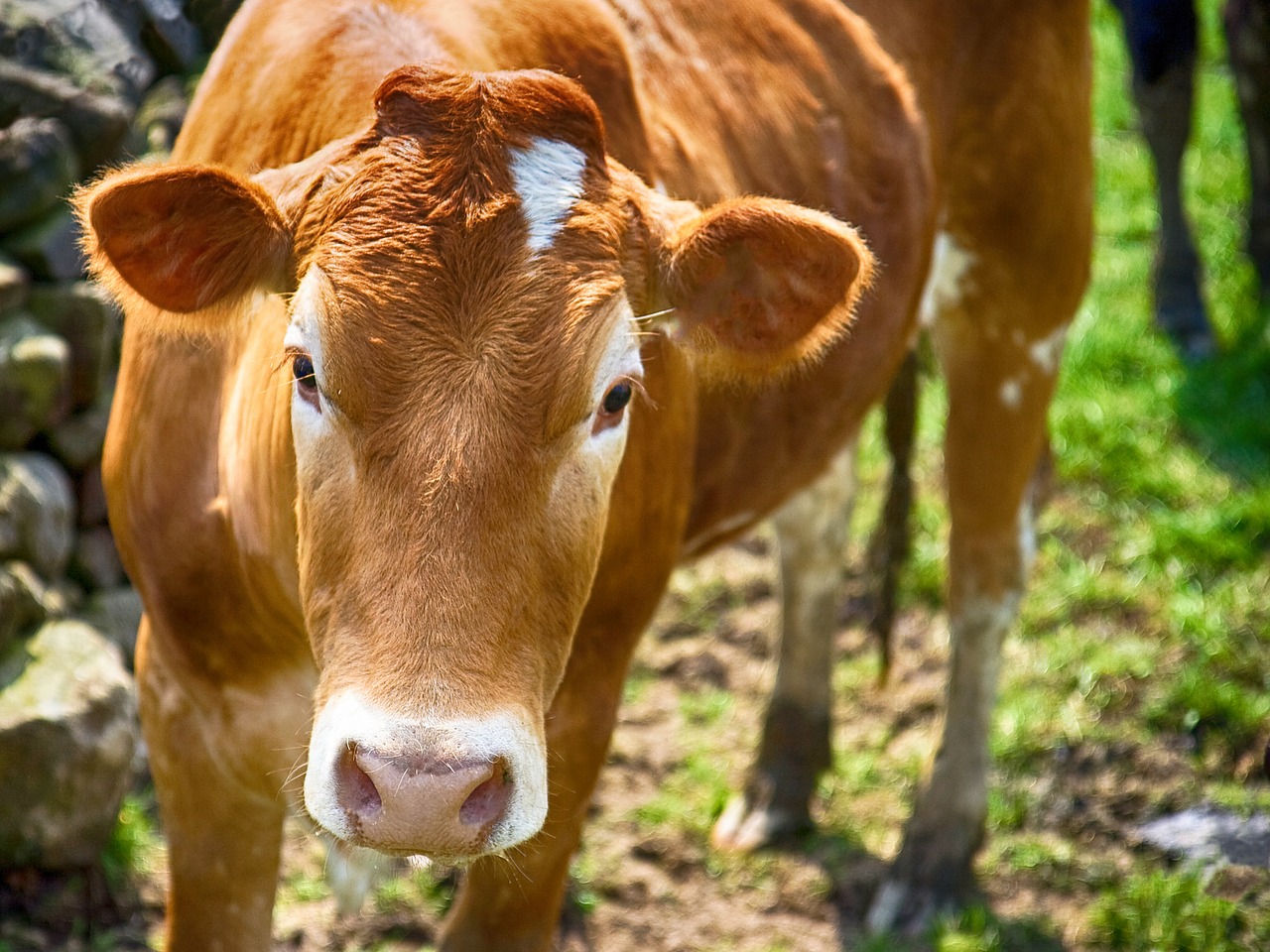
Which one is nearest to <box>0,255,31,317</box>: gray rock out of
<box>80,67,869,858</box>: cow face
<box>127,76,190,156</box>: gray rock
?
<box>127,76,190,156</box>: gray rock

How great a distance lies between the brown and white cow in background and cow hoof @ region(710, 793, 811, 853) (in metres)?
0.35

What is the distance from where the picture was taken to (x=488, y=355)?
1.91 m

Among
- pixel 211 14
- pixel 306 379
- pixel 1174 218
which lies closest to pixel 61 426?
pixel 211 14

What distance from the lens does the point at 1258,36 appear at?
601 centimetres

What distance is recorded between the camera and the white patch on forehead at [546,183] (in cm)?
200

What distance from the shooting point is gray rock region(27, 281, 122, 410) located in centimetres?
366

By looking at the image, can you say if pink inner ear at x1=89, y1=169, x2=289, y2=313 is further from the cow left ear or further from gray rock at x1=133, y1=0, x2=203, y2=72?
gray rock at x1=133, y1=0, x2=203, y2=72

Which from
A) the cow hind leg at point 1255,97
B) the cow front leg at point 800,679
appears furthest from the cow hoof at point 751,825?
the cow hind leg at point 1255,97

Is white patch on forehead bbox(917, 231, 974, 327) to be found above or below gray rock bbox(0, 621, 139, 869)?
above

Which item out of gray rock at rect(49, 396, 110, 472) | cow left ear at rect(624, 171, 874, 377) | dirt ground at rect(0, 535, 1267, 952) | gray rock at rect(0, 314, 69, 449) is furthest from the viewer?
gray rock at rect(49, 396, 110, 472)

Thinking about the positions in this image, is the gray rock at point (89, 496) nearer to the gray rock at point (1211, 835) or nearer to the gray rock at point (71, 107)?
the gray rock at point (71, 107)

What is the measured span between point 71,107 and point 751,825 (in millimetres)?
2479

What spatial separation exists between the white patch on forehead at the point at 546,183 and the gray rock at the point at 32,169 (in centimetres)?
191

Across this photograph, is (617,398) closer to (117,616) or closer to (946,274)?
(946,274)
